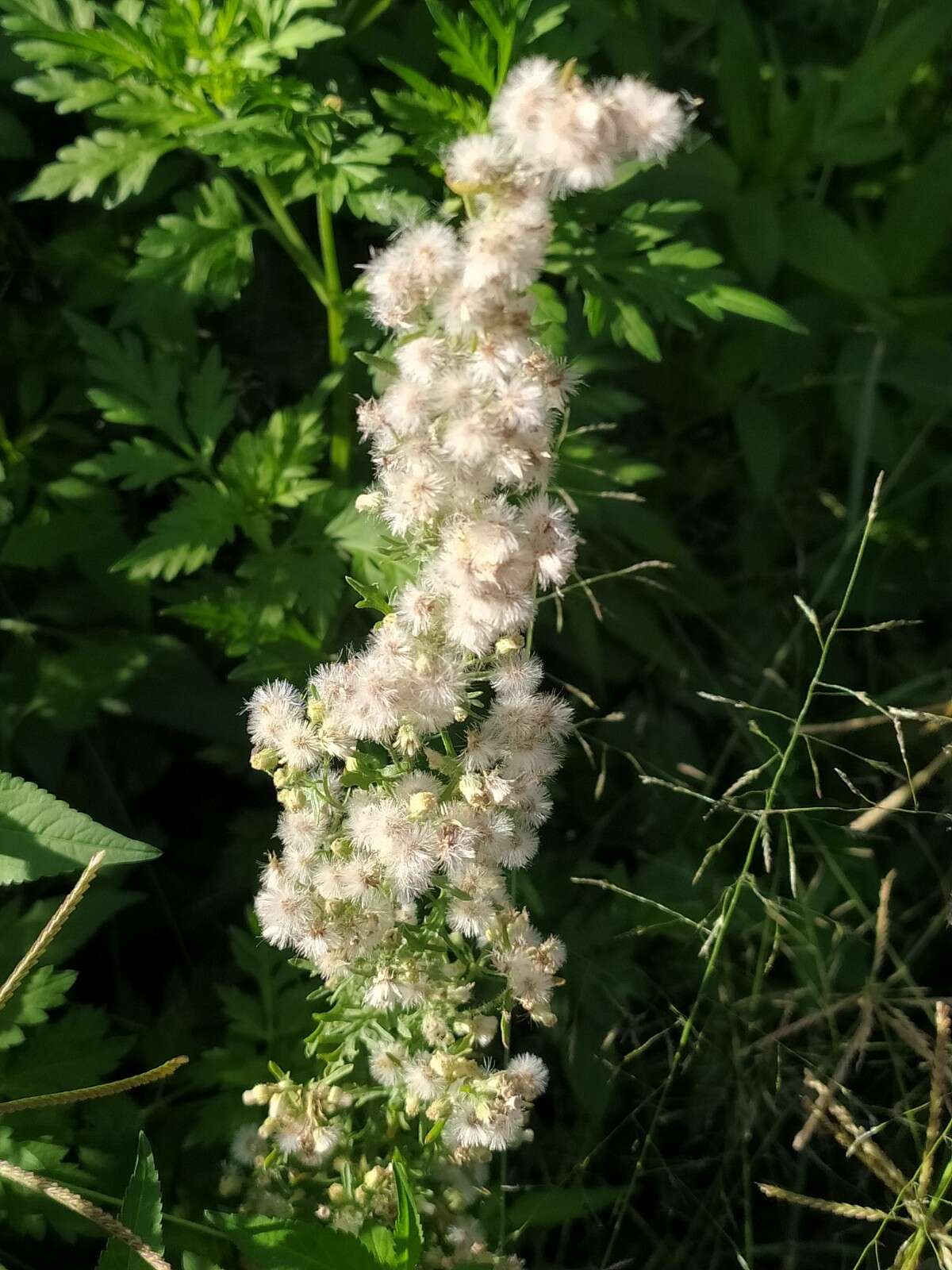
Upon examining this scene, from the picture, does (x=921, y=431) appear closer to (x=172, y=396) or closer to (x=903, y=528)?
(x=903, y=528)

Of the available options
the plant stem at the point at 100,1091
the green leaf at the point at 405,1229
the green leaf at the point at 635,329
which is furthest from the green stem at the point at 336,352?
Result: the green leaf at the point at 405,1229

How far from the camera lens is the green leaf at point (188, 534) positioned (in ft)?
8.00

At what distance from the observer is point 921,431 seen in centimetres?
362

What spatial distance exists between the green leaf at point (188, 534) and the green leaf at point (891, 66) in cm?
202

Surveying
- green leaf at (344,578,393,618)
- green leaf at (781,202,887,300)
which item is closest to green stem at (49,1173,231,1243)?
green leaf at (344,578,393,618)

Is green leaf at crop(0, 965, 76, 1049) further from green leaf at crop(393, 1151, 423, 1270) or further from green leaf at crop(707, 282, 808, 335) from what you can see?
green leaf at crop(707, 282, 808, 335)

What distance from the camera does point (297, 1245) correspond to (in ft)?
5.86

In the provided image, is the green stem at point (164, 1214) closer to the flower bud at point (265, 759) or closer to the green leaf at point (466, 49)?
the flower bud at point (265, 759)

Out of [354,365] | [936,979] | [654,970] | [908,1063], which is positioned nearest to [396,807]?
[354,365]

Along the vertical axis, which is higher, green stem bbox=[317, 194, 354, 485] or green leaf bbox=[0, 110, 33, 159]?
green leaf bbox=[0, 110, 33, 159]

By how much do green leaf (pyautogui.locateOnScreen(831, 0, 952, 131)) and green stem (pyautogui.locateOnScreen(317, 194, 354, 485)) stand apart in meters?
1.56

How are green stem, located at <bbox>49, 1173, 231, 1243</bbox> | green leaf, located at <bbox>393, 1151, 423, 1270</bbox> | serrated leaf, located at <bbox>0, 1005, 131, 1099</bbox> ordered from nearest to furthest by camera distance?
green leaf, located at <bbox>393, 1151, 423, 1270</bbox>, green stem, located at <bbox>49, 1173, 231, 1243</bbox>, serrated leaf, located at <bbox>0, 1005, 131, 1099</bbox>

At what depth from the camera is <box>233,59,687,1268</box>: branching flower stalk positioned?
150 centimetres

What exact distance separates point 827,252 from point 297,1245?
8.90 feet
